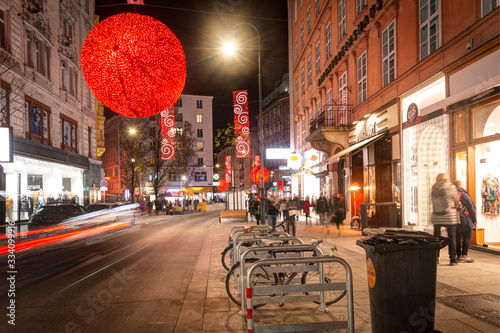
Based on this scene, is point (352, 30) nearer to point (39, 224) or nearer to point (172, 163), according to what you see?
point (39, 224)

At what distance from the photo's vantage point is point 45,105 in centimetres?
2812

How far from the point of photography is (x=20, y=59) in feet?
80.1

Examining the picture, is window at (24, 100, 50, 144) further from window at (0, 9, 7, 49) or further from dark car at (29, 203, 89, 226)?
dark car at (29, 203, 89, 226)

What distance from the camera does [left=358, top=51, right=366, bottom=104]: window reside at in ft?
61.2

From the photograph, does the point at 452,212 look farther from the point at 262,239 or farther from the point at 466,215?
the point at 262,239

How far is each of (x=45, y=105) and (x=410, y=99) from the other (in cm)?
2434

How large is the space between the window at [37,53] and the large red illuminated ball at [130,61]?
20.4m

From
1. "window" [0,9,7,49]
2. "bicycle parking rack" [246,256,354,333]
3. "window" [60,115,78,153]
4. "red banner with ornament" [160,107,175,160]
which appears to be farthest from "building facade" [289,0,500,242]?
"window" [60,115,78,153]

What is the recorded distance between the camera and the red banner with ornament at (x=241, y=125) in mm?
25516

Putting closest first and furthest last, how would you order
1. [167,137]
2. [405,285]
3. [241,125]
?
[405,285] < [241,125] < [167,137]

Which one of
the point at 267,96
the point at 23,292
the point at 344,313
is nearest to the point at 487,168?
the point at 344,313

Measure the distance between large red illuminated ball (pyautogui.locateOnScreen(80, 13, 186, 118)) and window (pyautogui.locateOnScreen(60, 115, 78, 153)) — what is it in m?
24.8

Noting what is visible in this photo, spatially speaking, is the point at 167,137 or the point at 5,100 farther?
the point at 167,137

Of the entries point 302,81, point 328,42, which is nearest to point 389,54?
point 328,42
